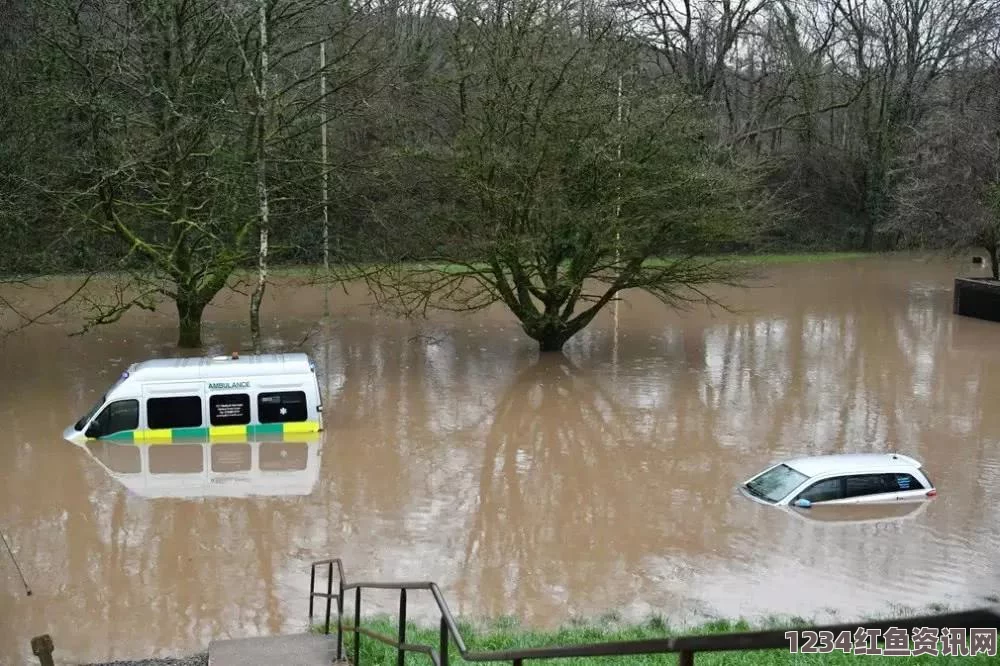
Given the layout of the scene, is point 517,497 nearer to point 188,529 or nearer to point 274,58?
point 188,529

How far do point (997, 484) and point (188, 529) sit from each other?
12792 millimetres

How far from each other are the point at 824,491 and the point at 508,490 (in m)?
5.01

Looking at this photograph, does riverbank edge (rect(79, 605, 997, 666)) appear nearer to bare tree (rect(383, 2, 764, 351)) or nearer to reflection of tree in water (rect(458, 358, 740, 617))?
reflection of tree in water (rect(458, 358, 740, 617))

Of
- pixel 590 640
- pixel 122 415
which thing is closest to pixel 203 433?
pixel 122 415

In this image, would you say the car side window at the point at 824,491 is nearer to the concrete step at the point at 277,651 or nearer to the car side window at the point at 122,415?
the concrete step at the point at 277,651

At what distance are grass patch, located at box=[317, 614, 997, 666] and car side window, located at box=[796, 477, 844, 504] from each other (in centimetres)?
466

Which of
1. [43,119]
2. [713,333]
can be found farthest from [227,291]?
[713,333]

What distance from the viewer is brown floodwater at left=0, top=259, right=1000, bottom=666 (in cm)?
1298

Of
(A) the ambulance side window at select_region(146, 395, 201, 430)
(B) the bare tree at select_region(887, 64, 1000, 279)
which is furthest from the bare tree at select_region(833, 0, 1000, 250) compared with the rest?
(A) the ambulance side window at select_region(146, 395, 201, 430)

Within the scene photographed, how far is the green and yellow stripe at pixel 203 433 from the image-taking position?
19500mm

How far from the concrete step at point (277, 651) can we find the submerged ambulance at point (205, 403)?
1020 centimetres

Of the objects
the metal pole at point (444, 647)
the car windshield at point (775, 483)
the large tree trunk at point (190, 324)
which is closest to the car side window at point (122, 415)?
the large tree trunk at point (190, 324)

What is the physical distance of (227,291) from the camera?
41.5 metres

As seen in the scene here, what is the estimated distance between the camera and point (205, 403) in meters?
19.6
